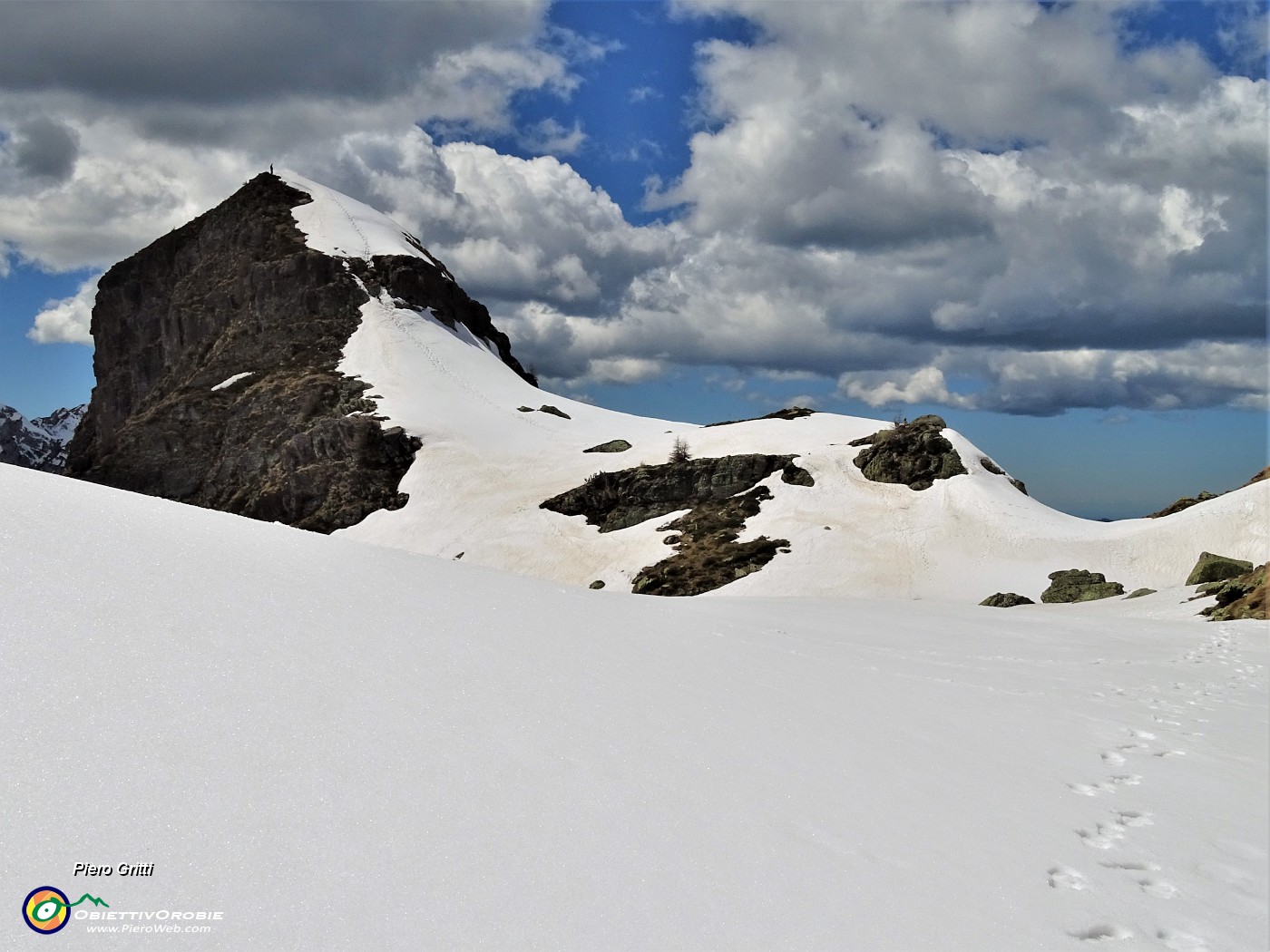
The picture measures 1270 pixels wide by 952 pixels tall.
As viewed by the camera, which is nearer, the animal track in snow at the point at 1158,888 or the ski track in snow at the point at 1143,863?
the ski track in snow at the point at 1143,863

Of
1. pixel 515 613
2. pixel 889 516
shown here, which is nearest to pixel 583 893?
pixel 515 613

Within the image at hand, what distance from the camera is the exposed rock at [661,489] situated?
50906 mm

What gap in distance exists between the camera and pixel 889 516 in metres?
45.6

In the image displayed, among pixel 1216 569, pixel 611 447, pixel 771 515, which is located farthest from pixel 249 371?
pixel 1216 569

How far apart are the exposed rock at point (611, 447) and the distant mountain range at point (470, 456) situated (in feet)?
0.87

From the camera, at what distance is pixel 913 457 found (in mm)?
49500

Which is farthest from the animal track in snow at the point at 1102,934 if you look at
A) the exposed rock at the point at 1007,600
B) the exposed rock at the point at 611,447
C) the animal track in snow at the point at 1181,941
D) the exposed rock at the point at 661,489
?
the exposed rock at the point at 611,447

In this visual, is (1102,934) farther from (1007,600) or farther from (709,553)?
(709,553)

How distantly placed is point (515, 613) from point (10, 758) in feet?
16.6

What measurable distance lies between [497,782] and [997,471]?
50.4m

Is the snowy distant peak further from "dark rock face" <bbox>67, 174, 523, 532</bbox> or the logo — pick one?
the logo

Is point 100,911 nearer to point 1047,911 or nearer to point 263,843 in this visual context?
point 263,843

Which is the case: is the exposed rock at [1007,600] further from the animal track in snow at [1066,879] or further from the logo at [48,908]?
the logo at [48,908]

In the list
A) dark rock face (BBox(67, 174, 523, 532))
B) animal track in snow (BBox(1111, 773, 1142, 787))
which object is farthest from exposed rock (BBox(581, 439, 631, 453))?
animal track in snow (BBox(1111, 773, 1142, 787))
